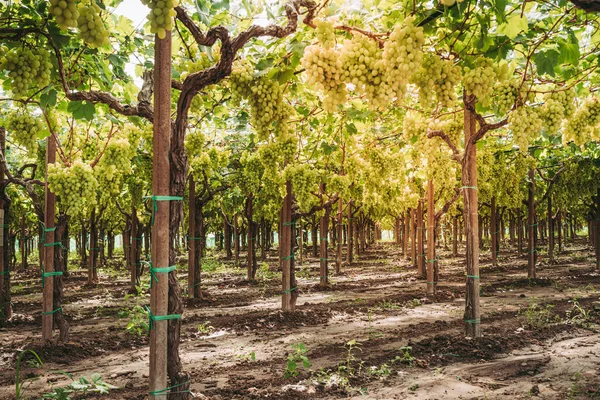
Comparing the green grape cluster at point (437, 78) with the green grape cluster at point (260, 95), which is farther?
the green grape cluster at point (260, 95)

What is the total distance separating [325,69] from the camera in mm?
2818

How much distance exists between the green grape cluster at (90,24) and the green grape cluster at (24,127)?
2692mm

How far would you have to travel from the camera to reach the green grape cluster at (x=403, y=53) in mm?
2559

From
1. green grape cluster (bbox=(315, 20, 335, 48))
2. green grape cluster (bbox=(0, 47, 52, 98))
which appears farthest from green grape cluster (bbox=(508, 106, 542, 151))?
green grape cluster (bbox=(0, 47, 52, 98))

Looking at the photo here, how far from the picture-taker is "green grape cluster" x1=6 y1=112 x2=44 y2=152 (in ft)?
13.9

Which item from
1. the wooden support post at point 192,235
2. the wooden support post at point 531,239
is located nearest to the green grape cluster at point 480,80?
the wooden support post at point 192,235

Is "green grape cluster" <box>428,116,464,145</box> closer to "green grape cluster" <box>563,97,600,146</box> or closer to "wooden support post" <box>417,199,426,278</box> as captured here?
"green grape cluster" <box>563,97,600,146</box>

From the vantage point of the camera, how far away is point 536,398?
13.9ft

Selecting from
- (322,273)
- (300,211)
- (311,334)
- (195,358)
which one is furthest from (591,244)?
(195,358)

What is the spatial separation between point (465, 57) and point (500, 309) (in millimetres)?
6749

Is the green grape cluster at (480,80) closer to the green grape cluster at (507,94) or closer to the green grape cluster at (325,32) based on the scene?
Result: the green grape cluster at (507,94)

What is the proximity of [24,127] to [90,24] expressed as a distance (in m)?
2.82

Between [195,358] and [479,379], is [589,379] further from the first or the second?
[195,358]

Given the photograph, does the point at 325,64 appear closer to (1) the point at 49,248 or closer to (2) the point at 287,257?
(1) the point at 49,248
